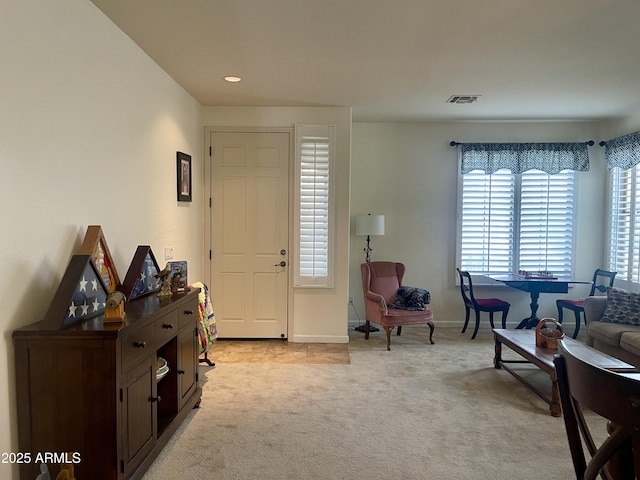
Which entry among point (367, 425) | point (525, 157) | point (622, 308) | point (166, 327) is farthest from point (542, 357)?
point (525, 157)

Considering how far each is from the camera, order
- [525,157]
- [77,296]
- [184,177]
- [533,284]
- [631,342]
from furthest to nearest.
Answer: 1. [525,157]
2. [533,284]
3. [184,177]
4. [631,342]
5. [77,296]

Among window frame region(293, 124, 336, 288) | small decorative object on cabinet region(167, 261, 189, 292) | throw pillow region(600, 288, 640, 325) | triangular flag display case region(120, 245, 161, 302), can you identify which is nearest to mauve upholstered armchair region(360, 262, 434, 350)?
window frame region(293, 124, 336, 288)

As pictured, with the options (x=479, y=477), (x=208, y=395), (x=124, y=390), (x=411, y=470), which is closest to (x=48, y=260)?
(x=124, y=390)

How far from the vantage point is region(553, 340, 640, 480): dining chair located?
103 centimetres

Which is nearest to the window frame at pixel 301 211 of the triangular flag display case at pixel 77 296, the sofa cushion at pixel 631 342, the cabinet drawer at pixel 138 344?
the cabinet drawer at pixel 138 344

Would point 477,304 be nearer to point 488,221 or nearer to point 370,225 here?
point 488,221

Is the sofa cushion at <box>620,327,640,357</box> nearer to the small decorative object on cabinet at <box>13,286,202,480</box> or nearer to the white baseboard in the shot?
the white baseboard

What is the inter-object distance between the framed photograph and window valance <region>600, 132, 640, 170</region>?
194 inches

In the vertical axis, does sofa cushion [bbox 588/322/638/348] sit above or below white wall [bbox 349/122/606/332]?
below

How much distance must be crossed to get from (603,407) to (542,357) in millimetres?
2445

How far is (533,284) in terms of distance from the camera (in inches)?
195

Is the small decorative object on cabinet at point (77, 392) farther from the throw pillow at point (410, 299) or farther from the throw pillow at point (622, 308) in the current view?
the throw pillow at point (622, 308)

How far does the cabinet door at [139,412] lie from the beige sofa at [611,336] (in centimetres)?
372

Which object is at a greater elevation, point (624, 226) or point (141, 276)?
point (624, 226)
